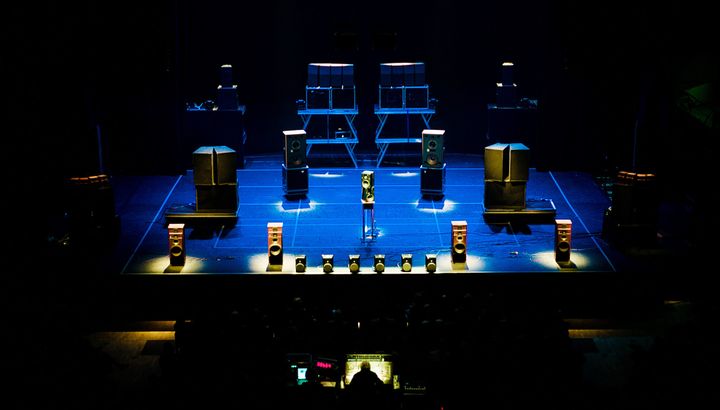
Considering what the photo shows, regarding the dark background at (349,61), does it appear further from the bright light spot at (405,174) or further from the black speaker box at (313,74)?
the bright light spot at (405,174)

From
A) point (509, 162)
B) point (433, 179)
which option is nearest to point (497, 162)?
point (509, 162)

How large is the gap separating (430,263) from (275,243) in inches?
66.0

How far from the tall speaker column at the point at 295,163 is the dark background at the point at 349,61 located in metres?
1.93

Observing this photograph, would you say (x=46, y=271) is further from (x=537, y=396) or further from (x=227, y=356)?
(x=537, y=396)

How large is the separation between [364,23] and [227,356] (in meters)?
8.30

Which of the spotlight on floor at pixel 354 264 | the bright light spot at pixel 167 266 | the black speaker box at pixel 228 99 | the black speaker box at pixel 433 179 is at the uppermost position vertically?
the black speaker box at pixel 228 99

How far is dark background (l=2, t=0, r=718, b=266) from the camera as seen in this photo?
1231 centimetres

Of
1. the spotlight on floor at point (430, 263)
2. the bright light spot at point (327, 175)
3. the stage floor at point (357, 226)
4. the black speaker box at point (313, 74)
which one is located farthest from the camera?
the black speaker box at point (313, 74)

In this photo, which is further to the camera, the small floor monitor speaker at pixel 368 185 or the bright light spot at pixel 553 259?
the small floor monitor speaker at pixel 368 185

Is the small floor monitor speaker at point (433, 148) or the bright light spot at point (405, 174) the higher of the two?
the small floor monitor speaker at point (433, 148)

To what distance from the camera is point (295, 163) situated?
13.8 meters

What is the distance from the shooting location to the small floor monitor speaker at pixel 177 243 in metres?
11.4

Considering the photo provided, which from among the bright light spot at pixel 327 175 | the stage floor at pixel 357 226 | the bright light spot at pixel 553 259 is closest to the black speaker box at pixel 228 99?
the stage floor at pixel 357 226

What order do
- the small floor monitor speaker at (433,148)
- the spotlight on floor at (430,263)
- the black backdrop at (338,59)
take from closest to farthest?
the spotlight on floor at (430,263)
the black backdrop at (338,59)
the small floor monitor speaker at (433,148)
